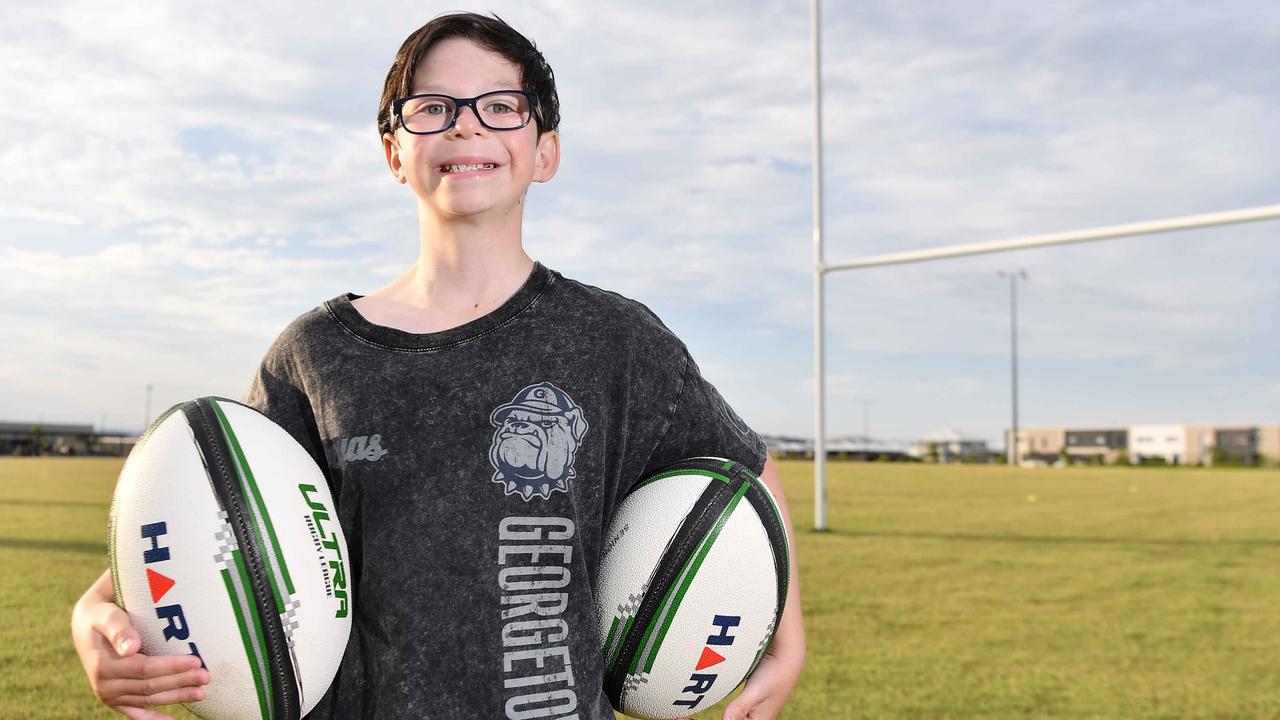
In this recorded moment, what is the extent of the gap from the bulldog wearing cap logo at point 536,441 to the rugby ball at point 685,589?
215mm

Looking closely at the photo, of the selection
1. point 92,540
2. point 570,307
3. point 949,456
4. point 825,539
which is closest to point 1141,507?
point 825,539

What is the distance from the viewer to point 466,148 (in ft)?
5.34

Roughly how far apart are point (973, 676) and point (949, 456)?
57.7m

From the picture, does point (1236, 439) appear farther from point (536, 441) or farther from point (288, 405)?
point (288, 405)

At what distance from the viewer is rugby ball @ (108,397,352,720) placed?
1496mm

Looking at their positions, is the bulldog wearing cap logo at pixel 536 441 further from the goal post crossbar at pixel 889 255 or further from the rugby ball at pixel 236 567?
the goal post crossbar at pixel 889 255

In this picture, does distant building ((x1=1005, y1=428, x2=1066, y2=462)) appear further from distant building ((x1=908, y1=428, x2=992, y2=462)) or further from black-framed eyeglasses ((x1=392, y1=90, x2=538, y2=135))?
black-framed eyeglasses ((x1=392, y1=90, x2=538, y2=135))

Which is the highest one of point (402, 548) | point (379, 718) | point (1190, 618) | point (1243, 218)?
point (1243, 218)

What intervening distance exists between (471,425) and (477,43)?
2.17 ft

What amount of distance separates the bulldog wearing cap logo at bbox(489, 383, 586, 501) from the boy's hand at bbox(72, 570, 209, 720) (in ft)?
1.75

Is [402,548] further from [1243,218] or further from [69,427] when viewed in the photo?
[69,427]

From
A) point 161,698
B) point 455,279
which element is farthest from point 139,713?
point 455,279

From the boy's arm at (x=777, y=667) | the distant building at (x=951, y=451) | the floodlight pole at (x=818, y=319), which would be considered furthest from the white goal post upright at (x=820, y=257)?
the distant building at (x=951, y=451)

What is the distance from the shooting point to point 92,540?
29.3ft
